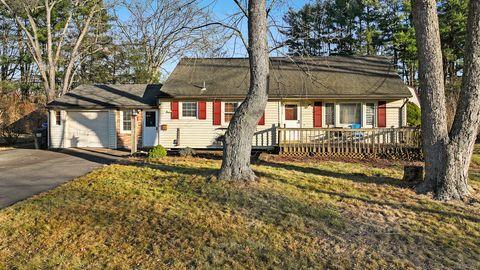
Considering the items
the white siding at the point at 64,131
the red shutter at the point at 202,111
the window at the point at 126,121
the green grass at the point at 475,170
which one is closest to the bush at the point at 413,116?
the green grass at the point at 475,170

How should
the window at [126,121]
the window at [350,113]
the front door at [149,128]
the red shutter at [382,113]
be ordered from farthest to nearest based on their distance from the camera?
the window at [126,121] < the front door at [149,128] < the window at [350,113] < the red shutter at [382,113]

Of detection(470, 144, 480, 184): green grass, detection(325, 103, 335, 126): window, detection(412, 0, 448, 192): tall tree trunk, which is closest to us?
detection(412, 0, 448, 192): tall tree trunk

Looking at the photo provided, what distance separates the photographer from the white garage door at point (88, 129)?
16.6 m

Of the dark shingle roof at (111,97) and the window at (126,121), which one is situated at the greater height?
the dark shingle roof at (111,97)

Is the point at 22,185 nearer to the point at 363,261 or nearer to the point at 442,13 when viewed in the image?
the point at 363,261

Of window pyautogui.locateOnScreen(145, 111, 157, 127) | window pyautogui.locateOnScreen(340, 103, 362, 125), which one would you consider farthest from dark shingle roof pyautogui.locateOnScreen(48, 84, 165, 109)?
window pyautogui.locateOnScreen(340, 103, 362, 125)

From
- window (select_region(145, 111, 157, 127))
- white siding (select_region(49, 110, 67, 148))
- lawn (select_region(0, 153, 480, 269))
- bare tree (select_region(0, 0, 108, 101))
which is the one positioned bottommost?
lawn (select_region(0, 153, 480, 269))

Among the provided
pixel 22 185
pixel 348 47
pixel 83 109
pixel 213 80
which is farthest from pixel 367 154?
pixel 348 47

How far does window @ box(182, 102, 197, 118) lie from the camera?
15.3 meters

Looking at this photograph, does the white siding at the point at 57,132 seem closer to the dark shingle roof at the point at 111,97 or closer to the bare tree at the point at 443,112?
the dark shingle roof at the point at 111,97

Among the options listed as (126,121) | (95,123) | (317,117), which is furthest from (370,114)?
(95,123)

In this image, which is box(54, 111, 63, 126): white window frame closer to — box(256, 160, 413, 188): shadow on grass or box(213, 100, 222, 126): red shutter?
box(213, 100, 222, 126): red shutter

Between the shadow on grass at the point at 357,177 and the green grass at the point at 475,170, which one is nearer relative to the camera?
the shadow on grass at the point at 357,177

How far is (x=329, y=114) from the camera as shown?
15.0 m
